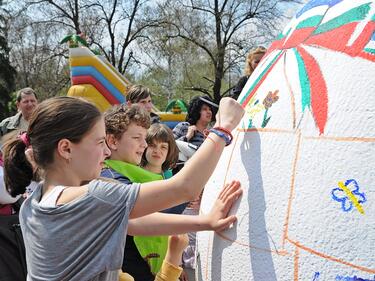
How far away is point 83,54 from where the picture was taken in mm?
11141

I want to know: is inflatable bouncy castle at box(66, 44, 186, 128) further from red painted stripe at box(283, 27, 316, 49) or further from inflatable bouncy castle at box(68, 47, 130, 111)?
red painted stripe at box(283, 27, 316, 49)

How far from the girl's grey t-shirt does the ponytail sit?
633 mm

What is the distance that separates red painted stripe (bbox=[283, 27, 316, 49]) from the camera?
182 cm

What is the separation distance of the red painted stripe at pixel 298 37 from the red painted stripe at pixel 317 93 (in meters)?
0.13

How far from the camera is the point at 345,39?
164 centimetres

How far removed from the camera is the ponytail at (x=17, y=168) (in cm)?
206

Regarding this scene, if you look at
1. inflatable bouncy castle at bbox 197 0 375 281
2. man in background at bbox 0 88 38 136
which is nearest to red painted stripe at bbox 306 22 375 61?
inflatable bouncy castle at bbox 197 0 375 281

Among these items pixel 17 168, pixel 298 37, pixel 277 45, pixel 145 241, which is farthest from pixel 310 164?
pixel 17 168

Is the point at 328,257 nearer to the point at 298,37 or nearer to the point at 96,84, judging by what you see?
the point at 298,37

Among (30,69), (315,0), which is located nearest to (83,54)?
(315,0)

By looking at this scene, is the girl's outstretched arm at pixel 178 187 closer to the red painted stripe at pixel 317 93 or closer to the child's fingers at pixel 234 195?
the child's fingers at pixel 234 195

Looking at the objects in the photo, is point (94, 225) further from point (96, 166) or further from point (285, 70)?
point (285, 70)

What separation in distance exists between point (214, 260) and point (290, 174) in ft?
1.62

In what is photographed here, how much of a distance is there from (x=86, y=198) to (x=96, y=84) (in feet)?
32.2
